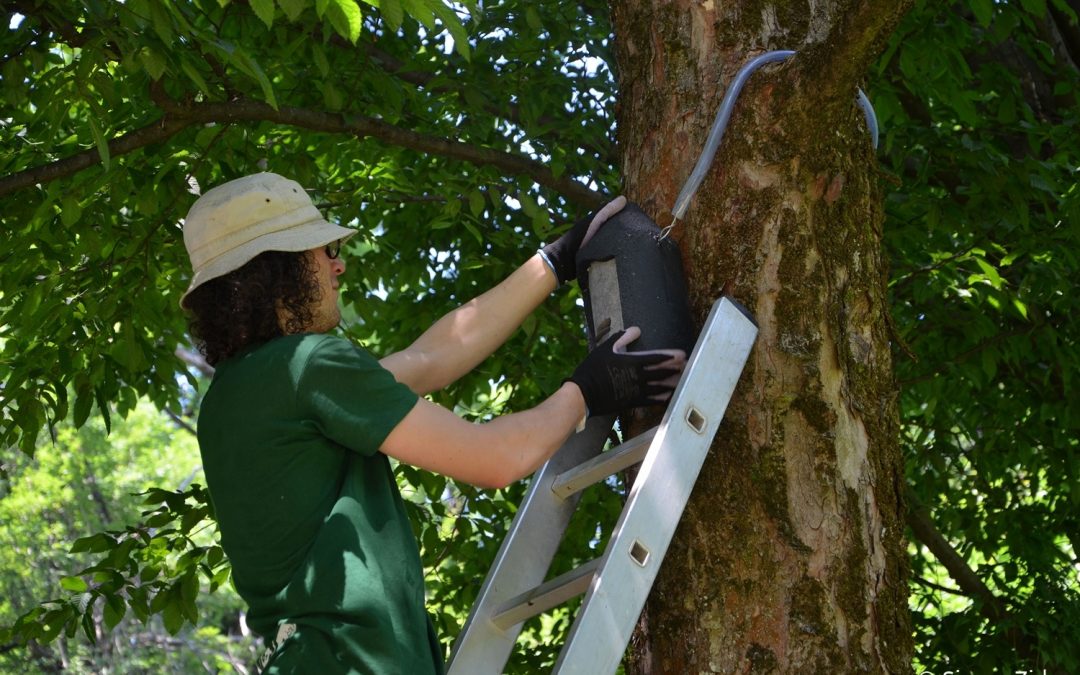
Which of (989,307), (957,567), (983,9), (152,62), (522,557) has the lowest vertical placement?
(522,557)

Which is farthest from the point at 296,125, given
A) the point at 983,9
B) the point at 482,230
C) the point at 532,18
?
the point at 983,9

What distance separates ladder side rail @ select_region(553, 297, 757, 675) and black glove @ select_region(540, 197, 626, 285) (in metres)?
0.35

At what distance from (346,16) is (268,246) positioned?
17.9 inches

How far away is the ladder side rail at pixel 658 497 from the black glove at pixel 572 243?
13.7 inches

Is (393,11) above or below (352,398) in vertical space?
above

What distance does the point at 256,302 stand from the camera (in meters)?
2.24

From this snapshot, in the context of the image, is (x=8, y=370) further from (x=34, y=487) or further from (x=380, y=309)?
(x=34, y=487)

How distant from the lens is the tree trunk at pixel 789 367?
222 centimetres

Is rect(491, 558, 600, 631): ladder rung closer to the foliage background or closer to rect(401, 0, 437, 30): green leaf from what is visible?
rect(401, 0, 437, 30): green leaf

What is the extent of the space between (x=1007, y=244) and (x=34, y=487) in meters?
13.4

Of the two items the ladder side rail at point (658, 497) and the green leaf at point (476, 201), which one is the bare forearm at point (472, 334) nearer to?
the ladder side rail at point (658, 497)

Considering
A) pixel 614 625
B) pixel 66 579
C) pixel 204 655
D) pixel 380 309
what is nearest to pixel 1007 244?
pixel 380 309

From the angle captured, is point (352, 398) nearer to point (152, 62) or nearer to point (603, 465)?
point (603, 465)

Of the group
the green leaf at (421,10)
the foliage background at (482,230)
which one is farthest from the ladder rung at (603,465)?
the foliage background at (482,230)
